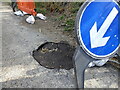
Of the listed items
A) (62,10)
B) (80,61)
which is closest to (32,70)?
(80,61)

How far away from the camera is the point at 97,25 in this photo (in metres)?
1.73

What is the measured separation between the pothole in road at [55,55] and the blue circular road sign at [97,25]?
1022 mm

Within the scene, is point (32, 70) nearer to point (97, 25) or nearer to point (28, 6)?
point (97, 25)

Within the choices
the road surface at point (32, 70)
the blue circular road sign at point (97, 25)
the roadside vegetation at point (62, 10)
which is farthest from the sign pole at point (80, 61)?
the roadside vegetation at point (62, 10)

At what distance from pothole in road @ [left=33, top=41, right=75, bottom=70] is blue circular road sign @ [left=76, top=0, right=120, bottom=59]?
1022mm

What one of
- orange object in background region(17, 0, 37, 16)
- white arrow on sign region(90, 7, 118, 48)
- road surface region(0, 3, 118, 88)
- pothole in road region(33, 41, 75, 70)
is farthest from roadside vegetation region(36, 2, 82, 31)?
white arrow on sign region(90, 7, 118, 48)

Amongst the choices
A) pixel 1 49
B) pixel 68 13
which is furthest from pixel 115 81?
pixel 68 13

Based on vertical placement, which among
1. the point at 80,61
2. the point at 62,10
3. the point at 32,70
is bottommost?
the point at 62,10

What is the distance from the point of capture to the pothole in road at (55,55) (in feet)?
9.20

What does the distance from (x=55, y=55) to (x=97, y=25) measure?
142cm

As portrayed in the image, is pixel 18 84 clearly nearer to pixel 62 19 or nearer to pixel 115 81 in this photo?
pixel 115 81

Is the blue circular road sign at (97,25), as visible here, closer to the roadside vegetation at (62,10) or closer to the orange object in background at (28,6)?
the roadside vegetation at (62,10)

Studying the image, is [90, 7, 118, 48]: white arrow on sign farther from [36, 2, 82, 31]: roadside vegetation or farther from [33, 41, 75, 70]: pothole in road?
[36, 2, 82, 31]: roadside vegetation

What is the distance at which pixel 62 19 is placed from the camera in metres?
4.99
